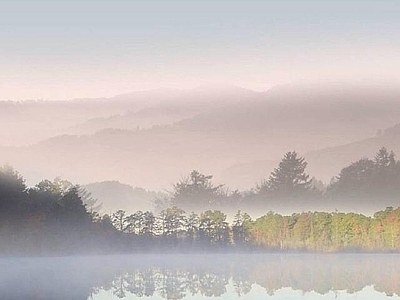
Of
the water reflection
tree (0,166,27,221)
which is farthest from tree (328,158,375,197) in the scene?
tree (0,166,27,221)

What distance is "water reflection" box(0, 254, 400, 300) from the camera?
71.9 ft

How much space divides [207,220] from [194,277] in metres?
17.8

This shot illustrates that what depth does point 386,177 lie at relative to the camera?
4812 cm

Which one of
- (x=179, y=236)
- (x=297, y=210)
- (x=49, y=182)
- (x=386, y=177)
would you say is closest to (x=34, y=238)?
(x=49, y=182)

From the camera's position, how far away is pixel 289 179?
48.9 m

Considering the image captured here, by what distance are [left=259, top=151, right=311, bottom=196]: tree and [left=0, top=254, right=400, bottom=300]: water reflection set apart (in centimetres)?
979

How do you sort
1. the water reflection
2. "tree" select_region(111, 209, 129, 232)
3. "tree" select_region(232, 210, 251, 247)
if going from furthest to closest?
"tree" select_region(232, 210, 251, 247)
"tree" select_region(111, 209, 129, 232)
the water reflection

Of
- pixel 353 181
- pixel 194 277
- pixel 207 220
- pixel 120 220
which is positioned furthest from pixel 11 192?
pixel 353 181

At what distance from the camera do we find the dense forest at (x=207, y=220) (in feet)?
125

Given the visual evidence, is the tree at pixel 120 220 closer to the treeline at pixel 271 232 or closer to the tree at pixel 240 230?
the treeline at pixel 271 232

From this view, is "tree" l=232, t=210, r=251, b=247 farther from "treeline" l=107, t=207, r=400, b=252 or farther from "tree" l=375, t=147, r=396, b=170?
"tree" l=375, t=147, r=396, b=170

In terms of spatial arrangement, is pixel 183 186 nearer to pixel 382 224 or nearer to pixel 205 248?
pixel 205 248

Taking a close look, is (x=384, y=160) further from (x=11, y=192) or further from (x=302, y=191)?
(x=11, y=192)

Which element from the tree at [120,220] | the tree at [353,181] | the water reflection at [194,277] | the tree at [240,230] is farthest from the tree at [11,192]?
the tree at [353,181]
